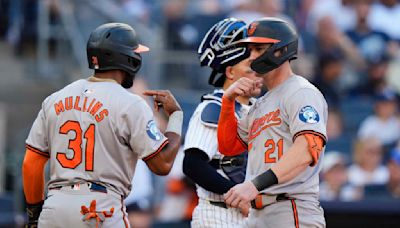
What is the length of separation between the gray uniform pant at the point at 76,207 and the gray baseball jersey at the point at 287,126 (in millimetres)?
784

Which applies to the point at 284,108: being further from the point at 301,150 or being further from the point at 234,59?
the point at 234,59

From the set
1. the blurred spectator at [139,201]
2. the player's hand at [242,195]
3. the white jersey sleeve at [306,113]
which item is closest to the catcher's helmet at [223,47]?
the white jersey sleeve at [306,113]

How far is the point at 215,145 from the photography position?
5637 mm

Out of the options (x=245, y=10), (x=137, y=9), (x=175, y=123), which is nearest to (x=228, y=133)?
(x=175, y=123)

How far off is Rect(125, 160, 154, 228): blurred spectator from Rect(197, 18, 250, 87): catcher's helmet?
122 inches

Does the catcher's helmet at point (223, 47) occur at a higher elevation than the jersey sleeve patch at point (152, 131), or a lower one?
higher

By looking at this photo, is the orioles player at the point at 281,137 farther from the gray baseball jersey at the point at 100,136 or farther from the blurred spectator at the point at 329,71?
the blurred spectator at the point at 329,71

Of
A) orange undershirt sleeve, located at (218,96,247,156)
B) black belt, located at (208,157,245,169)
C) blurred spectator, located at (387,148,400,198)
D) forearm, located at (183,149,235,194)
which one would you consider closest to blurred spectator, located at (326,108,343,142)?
blurred spectator, located at (387,148,400,198)

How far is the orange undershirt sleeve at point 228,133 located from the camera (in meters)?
5.19

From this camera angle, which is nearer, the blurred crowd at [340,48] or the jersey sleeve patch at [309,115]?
the jersey sleeve patch at [309,115]

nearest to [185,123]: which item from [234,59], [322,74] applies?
[322,74]

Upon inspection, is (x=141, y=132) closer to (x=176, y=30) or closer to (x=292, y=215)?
(x=292, y=215)

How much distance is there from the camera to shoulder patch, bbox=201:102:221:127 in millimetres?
5668

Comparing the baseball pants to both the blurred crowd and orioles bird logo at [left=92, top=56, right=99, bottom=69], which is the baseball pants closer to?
orioles bird logo at [left=92, top=56, right=99, bottom=69]
